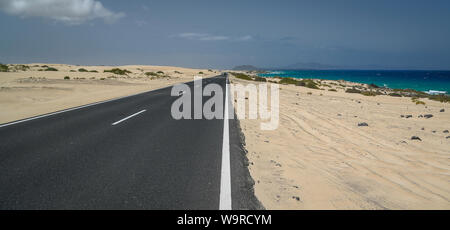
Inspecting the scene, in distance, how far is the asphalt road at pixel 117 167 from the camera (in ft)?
11.4

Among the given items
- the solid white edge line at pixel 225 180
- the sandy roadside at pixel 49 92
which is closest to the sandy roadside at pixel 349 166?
the solid white edge line at pixel 225 180

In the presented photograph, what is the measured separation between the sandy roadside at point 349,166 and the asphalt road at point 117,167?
486 millimetres

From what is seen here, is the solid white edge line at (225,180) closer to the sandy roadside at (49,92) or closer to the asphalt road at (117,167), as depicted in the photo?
the asphalt road at (117,167)

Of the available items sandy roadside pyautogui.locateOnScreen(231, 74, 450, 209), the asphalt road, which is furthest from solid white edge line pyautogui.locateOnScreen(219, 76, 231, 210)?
sandy roadside pyautogui.locateOnScreen(231, 74, 450, 209)

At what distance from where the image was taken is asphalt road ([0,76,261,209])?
348cm

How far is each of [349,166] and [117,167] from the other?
4.23m

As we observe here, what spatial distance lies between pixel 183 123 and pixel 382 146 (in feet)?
18.1

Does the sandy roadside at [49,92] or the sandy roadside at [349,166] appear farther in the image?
the sandy roadside at [49,92]

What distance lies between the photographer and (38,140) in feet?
20.7

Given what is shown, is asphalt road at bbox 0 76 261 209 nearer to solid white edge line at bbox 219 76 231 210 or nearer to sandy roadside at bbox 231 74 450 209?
solid white edge line at bbox 219 76 231 210

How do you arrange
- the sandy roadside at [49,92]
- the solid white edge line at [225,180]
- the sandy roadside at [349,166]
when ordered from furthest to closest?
the sandy roadside at [49,92] < the sandy roadside at [349,166] < the solid white edge line at [225,180]

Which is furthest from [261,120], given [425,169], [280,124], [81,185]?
[81,185]

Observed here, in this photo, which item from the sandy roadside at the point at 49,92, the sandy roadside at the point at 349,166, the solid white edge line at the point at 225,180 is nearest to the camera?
the solid white edge line at the point at 225,180

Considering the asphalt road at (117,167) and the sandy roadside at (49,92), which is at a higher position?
the sandy roadside at (49,92)
